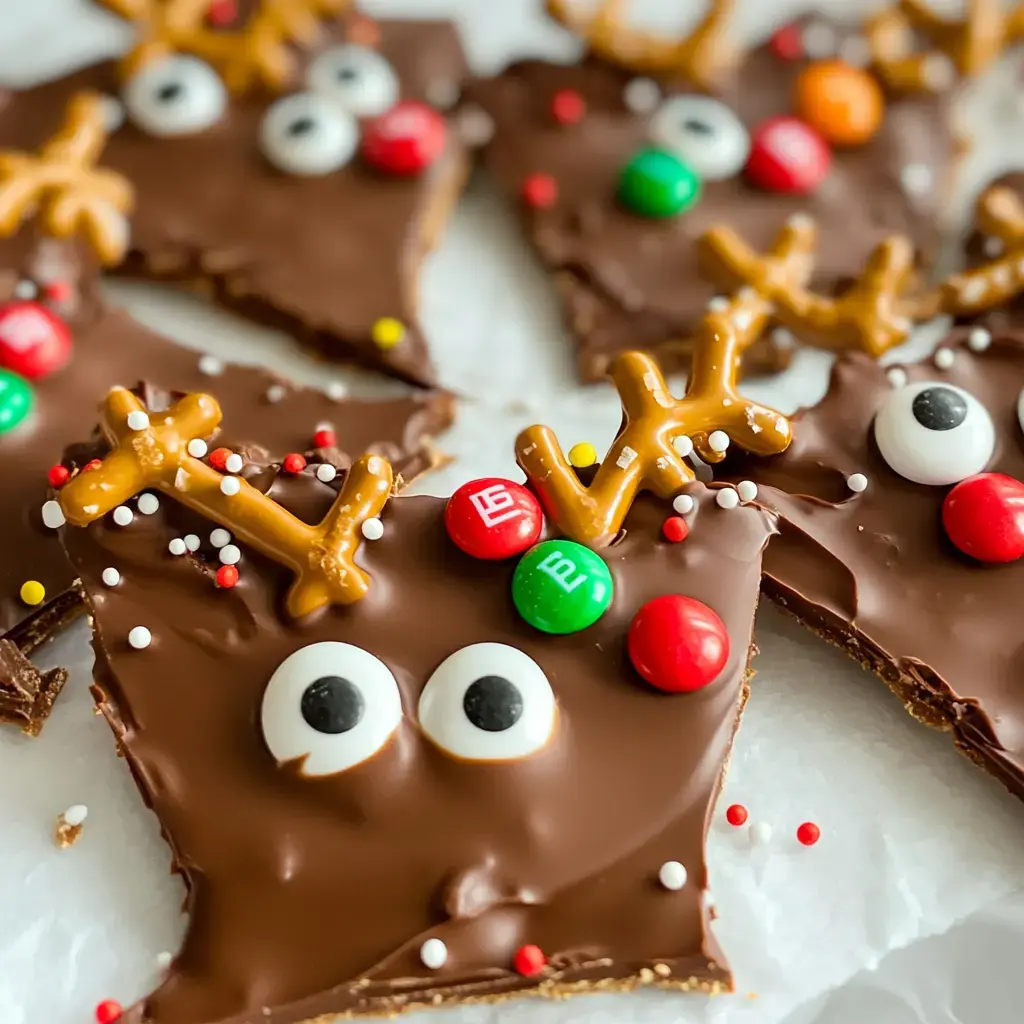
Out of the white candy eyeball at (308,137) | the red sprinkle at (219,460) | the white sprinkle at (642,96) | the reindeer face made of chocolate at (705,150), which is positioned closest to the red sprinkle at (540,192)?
the reindeer face made of chocolate at (705,150)

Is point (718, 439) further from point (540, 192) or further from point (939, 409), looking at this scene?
point (540, 192)

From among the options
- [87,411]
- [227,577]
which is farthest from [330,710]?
[87,411]

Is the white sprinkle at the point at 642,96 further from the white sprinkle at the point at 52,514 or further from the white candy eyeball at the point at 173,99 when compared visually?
the white sprinkle at the point at 52,514

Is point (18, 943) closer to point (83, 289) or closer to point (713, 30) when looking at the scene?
point (83, 289)

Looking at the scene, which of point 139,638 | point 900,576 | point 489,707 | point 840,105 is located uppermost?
point 840,105

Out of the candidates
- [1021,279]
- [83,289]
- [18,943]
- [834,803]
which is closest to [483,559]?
[834,803]

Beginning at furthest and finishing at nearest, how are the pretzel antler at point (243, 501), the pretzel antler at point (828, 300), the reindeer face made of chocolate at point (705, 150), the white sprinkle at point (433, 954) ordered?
the reindeer face made of chocolate at point (705, 150) → the pretzel antler at point (828, 300) → the pretzel antler at point (243, 501) → the white sprinkle at point (433, 954)
